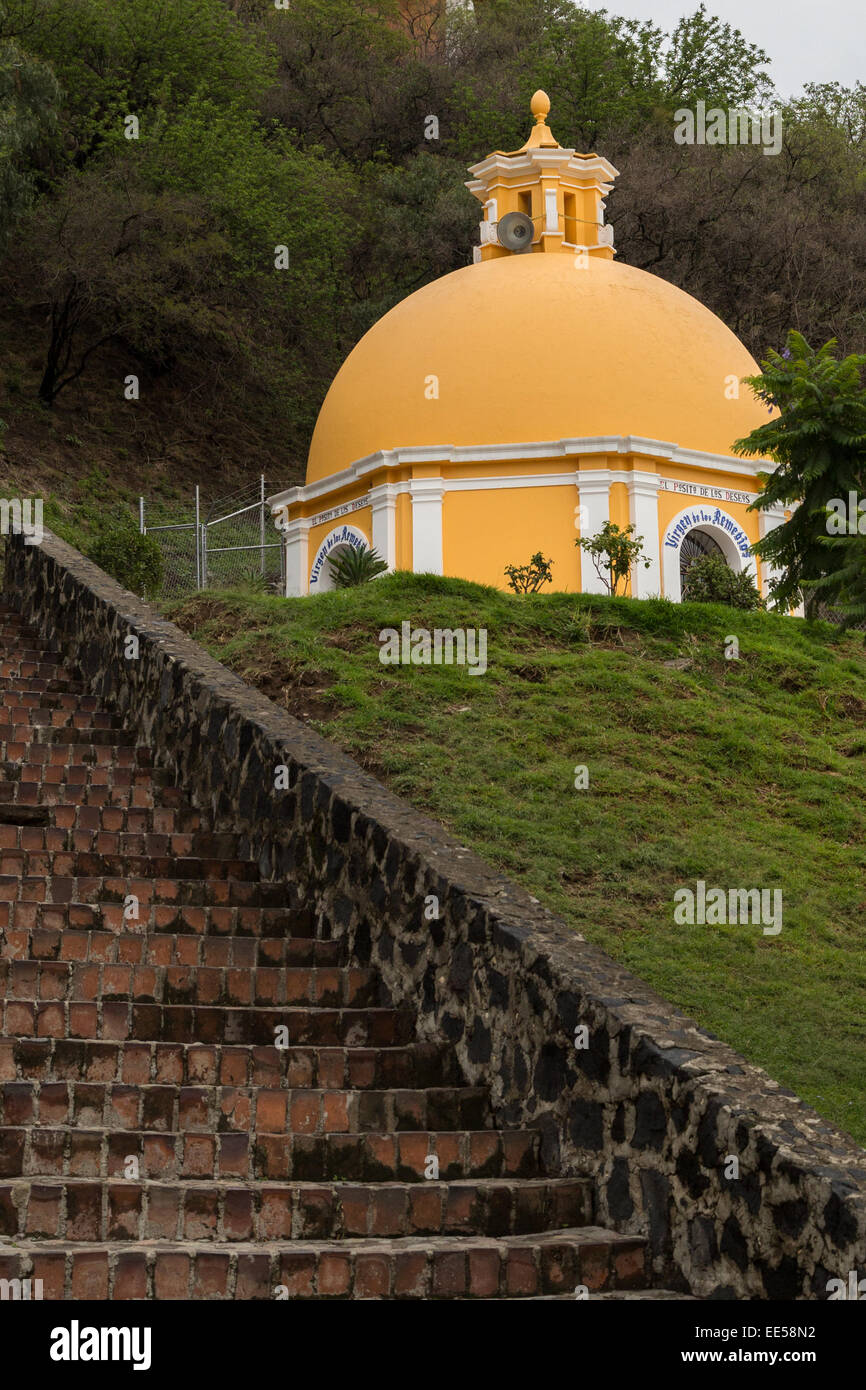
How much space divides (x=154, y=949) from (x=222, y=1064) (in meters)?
0.85

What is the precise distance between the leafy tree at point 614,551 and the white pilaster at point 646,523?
0.39m

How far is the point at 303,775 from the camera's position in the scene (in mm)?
6797

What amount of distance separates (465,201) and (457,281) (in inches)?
416

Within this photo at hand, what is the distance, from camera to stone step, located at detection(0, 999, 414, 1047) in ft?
16.8

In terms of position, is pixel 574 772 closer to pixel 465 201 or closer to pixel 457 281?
pixel 457 281

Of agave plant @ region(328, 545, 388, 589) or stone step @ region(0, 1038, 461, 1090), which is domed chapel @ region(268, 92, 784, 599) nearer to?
agave plant @ region(328, 545, 388, 589)

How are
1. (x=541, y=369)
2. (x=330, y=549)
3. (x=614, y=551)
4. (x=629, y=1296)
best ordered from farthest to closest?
(x=330, y=549) < (x=541, y=369) < (x=614, y=551) < (x=629, y=1296)

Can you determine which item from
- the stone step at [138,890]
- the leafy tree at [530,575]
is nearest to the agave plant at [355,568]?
the leafy tree at [530,575]

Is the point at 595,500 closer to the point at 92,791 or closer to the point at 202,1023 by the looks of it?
the point at 92,791

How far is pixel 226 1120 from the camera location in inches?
186

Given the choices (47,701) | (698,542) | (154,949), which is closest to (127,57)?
(698,542)

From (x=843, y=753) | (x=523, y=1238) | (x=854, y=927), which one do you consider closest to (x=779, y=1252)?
(x=523, y=1238)

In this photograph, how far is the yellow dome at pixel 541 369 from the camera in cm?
1831

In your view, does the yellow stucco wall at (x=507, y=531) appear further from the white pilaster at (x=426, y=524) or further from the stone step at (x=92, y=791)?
the stone step at (x=92, y=791)
